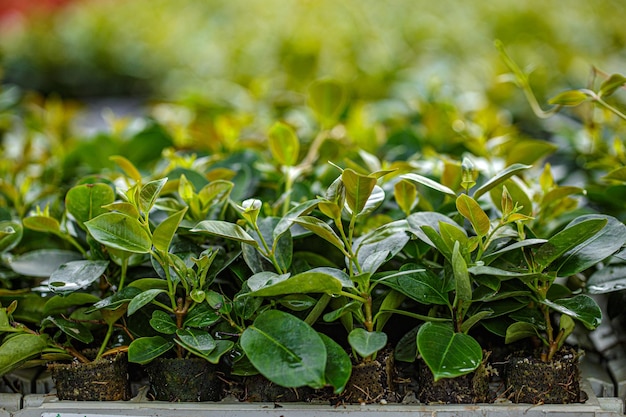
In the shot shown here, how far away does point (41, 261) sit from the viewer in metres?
1.02

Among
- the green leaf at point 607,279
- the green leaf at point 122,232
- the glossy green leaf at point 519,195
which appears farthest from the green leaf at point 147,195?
the green leaf at point 607,279

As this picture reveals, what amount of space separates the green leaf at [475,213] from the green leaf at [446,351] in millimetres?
137

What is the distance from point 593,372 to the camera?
1.00 meters

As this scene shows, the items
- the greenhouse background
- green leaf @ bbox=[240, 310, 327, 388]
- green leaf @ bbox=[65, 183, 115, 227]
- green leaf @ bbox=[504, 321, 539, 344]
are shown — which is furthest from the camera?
the greenhouse background

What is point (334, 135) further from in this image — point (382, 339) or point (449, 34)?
point (449, 34)

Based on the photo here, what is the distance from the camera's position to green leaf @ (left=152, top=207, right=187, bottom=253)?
807 millimetres

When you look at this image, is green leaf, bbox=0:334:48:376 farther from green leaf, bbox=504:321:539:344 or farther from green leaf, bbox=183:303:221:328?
green leaf, bbox=504:321:539:344

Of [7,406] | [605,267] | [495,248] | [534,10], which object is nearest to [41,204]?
[7,406]

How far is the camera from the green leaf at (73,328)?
89 centimetres

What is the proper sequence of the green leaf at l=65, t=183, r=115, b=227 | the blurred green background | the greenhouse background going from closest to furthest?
1. the green leaf at l=65, t=183, r=115, b=227
2. the greenhouse background
3. the blurred green background

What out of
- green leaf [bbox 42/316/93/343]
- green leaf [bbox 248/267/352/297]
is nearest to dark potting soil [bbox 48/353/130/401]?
green leaf [bbox 42/316/93/343]

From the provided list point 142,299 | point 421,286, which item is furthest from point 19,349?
point 421,286

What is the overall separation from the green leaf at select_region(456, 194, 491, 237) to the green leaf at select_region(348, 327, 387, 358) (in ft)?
0.62

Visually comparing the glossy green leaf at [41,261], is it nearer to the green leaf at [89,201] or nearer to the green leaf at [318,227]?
the green leaf at [89,201]
